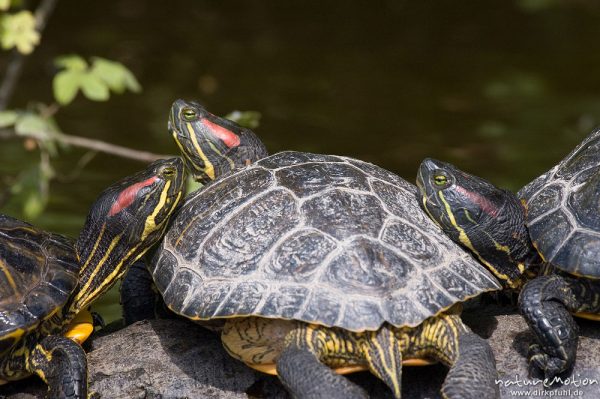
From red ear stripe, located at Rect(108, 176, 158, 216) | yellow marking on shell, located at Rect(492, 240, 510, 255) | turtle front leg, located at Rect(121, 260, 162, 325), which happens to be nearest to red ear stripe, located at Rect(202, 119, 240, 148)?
red ear stripe, located at Rect(108, 176, 158, 216)

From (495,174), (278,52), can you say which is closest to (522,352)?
(495,174)

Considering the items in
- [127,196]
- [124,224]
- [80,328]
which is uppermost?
[127,196]

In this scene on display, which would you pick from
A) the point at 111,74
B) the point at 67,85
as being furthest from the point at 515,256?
the point at 67,85

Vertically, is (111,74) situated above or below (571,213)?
below

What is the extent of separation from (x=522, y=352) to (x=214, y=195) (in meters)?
1.51

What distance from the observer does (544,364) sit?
3654 mm

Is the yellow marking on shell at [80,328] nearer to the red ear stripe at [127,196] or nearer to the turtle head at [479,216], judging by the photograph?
the red ear stripe at [127,196]

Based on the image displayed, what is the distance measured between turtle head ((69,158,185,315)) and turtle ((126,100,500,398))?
102 millimetres

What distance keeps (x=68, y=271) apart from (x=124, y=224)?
32cm

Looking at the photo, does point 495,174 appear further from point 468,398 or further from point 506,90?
point 468,398

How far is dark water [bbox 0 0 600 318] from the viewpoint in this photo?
9.14m

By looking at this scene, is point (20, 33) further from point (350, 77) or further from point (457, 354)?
point (350, 77)

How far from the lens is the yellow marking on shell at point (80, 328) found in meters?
4.04

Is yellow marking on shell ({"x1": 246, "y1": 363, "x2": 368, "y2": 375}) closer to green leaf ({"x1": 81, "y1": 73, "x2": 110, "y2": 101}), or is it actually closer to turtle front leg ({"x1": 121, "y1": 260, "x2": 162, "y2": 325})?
turtle front leg ({"x1": 121, "y1": 260, "x2": 162, "y2": 325})
